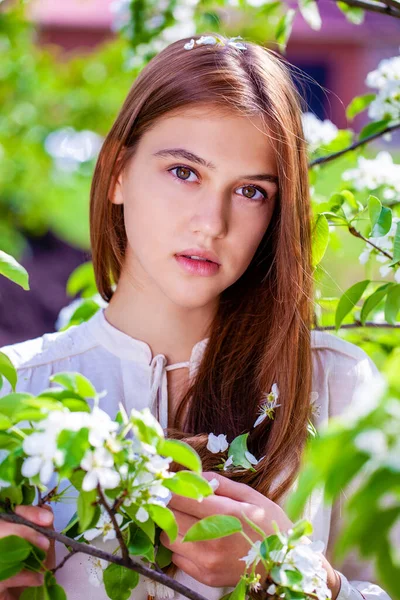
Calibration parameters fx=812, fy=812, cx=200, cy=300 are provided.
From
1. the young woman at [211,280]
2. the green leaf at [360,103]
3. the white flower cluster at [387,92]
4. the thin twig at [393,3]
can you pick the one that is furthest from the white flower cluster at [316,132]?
the thin twig at [393,3]

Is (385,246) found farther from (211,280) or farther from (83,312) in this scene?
(83,312)

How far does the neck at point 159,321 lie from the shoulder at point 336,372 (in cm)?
23

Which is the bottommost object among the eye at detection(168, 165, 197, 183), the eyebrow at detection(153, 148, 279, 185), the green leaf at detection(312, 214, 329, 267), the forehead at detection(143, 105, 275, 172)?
the green leaf at detection(312, 214, 329, 267)

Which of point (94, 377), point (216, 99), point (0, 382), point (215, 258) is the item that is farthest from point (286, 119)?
point (0, 382)

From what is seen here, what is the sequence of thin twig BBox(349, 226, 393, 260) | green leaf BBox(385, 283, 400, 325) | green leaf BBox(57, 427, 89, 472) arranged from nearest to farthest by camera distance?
green leaf BBox(57, 427, 89, 472), green leaf BBox(385, 283, 400, 325), thin twig BBox(349, 226, 393, 260)

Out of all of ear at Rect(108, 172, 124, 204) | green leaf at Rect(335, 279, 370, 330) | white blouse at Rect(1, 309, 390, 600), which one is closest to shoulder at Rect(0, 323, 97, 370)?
white blouse at Rect(1, 309, 390, 600)

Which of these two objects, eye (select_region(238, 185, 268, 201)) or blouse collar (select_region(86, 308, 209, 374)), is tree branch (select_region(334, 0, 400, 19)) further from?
blouse collar (select_region(86, 308, 209, 374))

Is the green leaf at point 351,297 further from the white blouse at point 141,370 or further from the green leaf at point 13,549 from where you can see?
the green leaf at point 13,549

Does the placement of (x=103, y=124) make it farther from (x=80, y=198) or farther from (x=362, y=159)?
(x=362, y=159)

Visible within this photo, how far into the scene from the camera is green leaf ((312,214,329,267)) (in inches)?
52.1

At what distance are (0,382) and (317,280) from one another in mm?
799

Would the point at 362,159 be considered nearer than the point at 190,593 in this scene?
No

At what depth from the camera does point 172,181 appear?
4.46ft

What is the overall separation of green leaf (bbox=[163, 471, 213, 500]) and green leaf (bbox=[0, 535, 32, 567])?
20 centimetres
